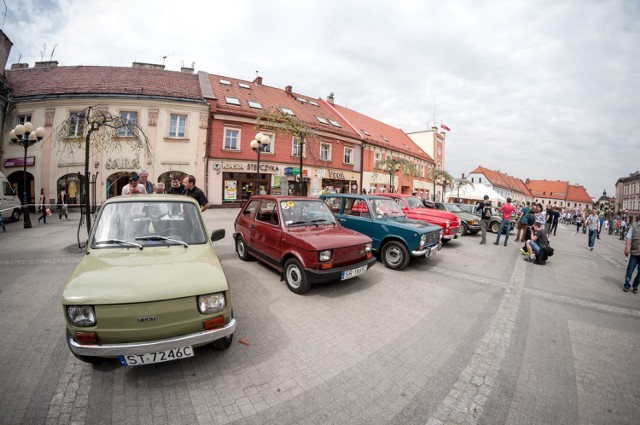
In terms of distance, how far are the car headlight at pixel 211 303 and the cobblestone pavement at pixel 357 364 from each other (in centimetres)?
71

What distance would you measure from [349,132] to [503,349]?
81.1 ft

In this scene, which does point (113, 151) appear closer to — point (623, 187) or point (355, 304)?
point (355, 304)

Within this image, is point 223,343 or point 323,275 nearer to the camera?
point 223,343

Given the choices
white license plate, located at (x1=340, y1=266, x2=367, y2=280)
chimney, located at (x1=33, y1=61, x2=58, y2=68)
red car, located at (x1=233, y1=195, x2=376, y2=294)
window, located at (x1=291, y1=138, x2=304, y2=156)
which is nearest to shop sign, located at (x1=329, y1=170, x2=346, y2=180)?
window, located at (x1=291, y1=138, x2=304, y2=156)

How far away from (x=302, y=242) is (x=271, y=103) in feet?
69.1

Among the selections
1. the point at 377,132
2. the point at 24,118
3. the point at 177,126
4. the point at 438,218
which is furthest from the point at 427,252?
the point at 377,132

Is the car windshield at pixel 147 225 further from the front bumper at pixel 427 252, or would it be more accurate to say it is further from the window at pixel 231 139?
the window at pixel 231 139

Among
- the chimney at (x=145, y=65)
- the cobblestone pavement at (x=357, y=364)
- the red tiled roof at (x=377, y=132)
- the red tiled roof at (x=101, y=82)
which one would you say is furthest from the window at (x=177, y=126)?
the red tiled roof at (x=377, y=132)

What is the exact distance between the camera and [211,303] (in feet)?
8.17

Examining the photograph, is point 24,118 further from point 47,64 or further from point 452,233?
point 452,233

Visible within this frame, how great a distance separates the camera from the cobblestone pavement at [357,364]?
7.38 feet

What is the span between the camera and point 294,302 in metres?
4.34

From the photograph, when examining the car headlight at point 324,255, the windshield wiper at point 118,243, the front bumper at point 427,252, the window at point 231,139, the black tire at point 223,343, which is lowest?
the black tire at point 223,343

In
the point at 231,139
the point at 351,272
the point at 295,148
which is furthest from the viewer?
the point at 295,148
